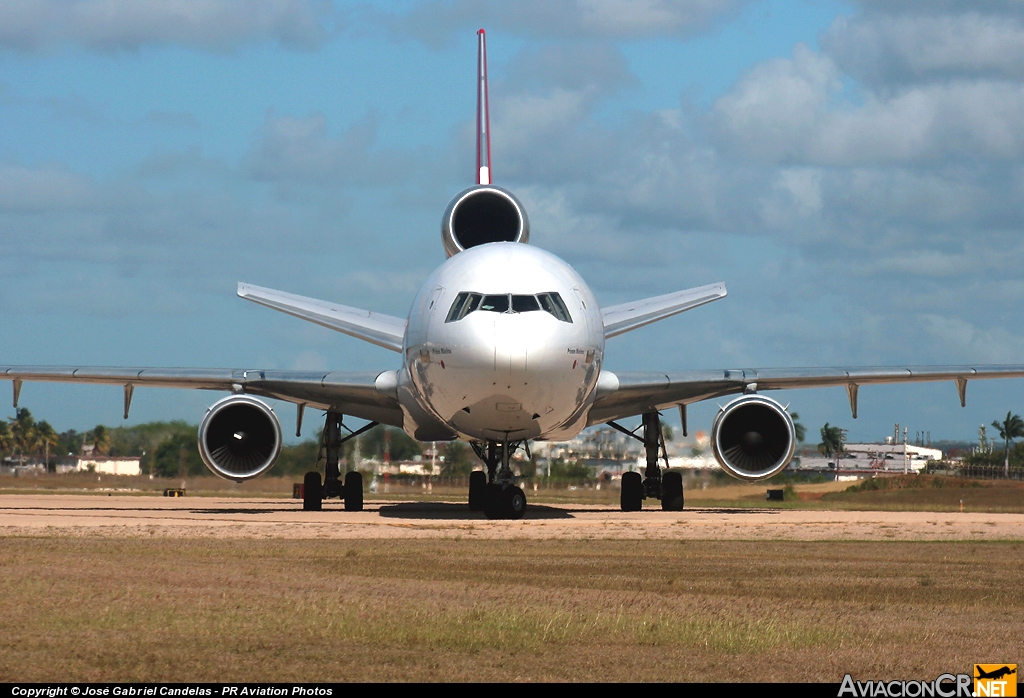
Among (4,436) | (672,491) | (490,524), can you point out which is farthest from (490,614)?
(4,436)

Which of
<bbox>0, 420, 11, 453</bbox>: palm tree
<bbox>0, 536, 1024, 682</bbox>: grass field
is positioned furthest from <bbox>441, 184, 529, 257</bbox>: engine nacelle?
<bbox>0, 420, 11, 453</bbox>: palm tree

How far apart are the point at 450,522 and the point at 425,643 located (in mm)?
12435

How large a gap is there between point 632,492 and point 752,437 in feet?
11.5

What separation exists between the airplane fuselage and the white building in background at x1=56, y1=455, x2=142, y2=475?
32.8m

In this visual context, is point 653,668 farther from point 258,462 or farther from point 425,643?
point 258,462

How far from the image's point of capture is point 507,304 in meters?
18.5

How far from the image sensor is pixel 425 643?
7328 mm

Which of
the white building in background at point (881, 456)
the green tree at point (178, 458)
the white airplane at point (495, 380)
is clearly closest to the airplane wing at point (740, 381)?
the white airplane at point (495, 380)

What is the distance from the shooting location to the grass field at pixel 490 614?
21.6 feet

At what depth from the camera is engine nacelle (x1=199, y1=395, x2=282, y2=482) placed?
23.0 meters

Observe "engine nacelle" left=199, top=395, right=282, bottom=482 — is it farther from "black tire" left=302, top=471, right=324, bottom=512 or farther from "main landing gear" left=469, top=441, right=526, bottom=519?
"main landing gear" left=469, top=441, right=526, bottom=519

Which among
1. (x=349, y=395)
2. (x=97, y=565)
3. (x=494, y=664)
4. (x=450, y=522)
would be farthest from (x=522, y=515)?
(x=494, y=664)

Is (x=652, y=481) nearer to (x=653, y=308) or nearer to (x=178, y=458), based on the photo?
(x=653, y=308)

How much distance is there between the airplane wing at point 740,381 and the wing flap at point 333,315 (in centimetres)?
414
